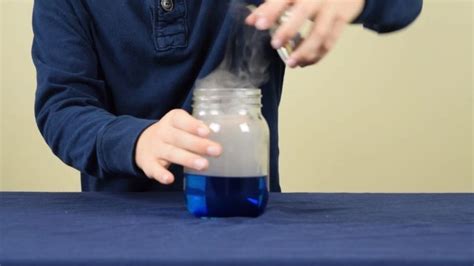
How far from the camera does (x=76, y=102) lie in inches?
33.8

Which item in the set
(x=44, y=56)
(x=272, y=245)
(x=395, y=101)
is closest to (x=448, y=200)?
(x=272, y=245)

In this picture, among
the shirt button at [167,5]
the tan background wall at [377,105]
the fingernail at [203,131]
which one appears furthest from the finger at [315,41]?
the tan background wall at [377,105]

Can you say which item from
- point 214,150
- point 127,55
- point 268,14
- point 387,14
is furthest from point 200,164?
point 127,55

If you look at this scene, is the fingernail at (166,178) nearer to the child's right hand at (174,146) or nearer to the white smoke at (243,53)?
the child's right hand at (174,146)

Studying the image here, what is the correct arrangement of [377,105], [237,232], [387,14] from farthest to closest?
[377,105], [387,14], [237,232]

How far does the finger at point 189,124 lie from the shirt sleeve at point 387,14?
25cm

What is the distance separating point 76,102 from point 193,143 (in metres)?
0.32

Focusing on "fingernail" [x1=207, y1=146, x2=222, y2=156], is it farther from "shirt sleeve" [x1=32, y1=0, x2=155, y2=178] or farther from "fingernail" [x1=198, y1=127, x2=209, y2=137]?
"shirt sleeve" [x1=32, y1=0, x2=155, y2=178]

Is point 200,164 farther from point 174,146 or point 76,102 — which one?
point 76,102

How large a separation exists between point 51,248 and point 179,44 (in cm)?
51

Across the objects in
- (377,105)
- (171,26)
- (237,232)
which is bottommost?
(377,105)

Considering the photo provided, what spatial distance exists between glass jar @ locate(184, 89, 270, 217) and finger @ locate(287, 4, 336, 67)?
6cm

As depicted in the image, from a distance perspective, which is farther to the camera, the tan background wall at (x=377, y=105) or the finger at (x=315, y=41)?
the tan background wall at (x=377, y=105)

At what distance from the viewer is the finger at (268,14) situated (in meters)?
0.63
